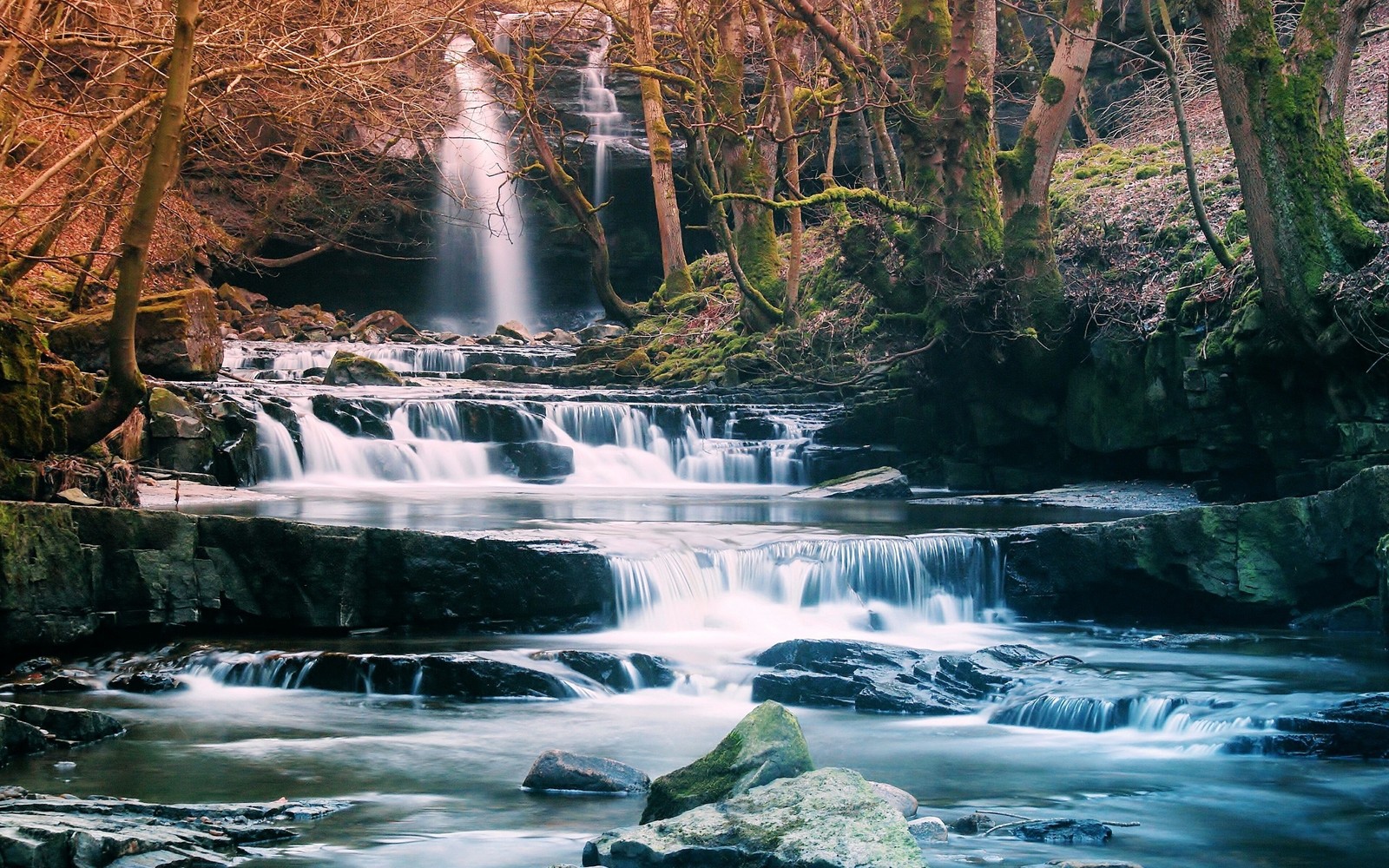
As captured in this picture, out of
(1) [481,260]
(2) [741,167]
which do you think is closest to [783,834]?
(2) [741,167]

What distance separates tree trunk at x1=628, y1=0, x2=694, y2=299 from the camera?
22594mm

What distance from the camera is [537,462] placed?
58.9 ft

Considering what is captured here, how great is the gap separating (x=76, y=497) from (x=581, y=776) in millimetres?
5512

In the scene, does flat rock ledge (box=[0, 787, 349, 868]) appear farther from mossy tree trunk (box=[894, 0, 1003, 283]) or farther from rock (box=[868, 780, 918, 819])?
mossy tree trunk (box=[894, 0, 1003, 283])

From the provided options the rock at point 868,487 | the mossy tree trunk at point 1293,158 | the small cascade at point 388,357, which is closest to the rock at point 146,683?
the rock at point 868,487

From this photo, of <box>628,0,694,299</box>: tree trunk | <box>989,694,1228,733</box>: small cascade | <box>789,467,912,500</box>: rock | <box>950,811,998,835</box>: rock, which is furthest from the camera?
<box>628,0,694,299</box>: tree trunk

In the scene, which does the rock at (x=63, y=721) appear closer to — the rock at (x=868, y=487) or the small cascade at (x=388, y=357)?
the rock at (x=868, y=487)

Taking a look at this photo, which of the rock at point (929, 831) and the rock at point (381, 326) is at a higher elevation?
the rock at point (381, 326)

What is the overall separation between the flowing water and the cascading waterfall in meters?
2.12

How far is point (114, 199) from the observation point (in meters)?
11.6

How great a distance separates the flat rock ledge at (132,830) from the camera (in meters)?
4.79

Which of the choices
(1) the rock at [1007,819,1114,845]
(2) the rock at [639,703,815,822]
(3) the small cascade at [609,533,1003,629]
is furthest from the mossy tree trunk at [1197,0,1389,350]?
(2) the rock at [639,703,815,822]

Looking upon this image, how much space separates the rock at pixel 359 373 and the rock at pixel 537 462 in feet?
13.2

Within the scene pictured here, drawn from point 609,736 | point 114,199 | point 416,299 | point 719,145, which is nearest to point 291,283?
point 416,299
